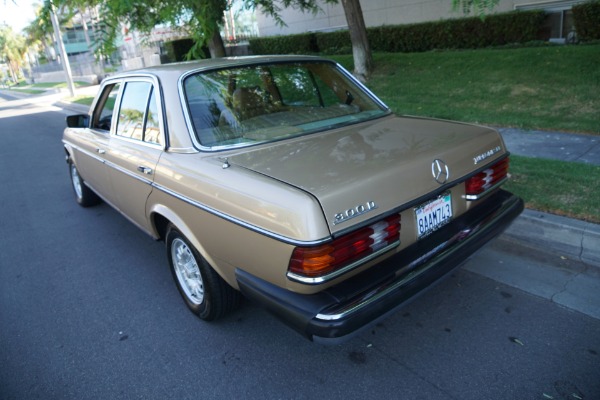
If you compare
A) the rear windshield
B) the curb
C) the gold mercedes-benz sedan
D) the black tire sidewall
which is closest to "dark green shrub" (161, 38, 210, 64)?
the gold mercedes-benz sedan

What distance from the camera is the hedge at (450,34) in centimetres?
1163

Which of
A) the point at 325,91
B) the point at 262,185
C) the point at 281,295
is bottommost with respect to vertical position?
the point at 281,295

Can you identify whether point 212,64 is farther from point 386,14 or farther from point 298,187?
point 386,14

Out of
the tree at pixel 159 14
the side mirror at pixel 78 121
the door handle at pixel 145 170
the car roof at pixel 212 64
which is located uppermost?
the tree at pixel 159 14

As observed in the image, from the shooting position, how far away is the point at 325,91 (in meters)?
3.72

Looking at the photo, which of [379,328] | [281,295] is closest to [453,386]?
[379,328]

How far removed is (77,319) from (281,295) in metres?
2.00

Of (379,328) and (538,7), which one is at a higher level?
(538,7)

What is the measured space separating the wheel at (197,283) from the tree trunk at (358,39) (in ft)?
28.6

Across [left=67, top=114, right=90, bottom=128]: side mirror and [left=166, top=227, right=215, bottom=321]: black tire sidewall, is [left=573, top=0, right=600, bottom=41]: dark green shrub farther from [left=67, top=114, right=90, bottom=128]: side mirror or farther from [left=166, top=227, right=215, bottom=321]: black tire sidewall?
[left=166, top=227, right=215, bottom=321]: black tire sidewall

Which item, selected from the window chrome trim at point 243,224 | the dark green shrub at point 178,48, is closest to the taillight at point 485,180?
the window chrome trim at point 243,224

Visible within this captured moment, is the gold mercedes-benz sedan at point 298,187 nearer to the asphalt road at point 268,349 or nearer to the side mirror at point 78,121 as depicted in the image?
the asphalt road at point 268,349

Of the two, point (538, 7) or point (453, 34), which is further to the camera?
point (453, 34)

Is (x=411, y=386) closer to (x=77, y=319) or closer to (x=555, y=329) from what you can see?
(x=555, y=329)
